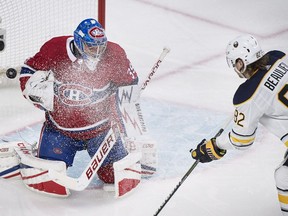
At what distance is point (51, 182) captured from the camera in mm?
3137

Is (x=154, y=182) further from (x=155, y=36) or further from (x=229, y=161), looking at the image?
(x=155, y=36)

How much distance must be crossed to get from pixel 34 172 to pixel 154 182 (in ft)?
1.89

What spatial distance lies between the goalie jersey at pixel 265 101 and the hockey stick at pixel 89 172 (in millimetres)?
678

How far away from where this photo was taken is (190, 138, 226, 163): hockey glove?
9.57 feet

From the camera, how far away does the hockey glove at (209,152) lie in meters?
2.92

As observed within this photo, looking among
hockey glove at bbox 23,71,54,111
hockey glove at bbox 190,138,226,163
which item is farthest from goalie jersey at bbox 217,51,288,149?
hockey glove at bbox 23,71,54,111

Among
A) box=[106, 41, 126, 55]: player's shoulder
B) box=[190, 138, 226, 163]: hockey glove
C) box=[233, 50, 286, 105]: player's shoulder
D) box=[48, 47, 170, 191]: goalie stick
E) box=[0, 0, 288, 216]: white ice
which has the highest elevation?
box=[233, 50, 286, 105]: player's shoulder

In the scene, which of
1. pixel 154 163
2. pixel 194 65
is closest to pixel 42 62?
pixel 154 163

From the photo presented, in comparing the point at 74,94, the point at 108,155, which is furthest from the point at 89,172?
the point at 74,94

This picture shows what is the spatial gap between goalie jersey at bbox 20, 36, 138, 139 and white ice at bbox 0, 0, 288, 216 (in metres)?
0.33

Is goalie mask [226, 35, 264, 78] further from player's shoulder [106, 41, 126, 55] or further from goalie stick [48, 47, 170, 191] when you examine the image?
goalie stick [48, 47, 170, 191]

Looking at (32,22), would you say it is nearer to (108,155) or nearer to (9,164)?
(9,164)

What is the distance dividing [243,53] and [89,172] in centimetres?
91

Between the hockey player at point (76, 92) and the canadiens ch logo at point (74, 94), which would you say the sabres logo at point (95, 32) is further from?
the canadiens ch logo at point (74, 94)
